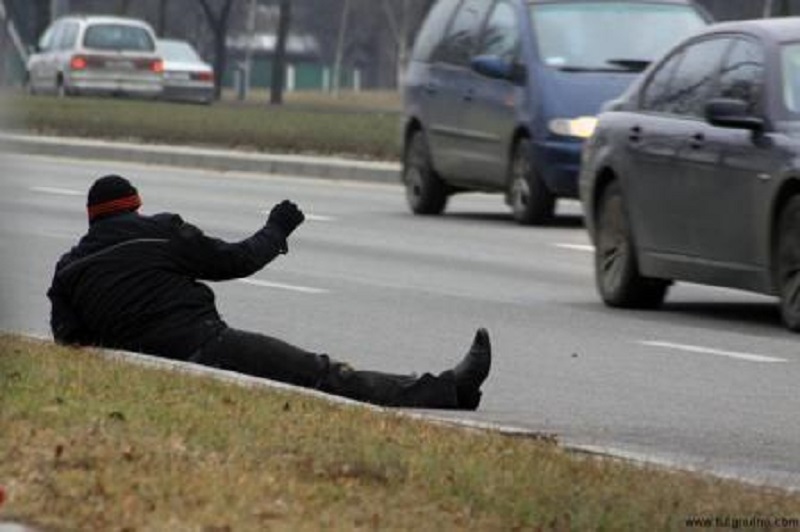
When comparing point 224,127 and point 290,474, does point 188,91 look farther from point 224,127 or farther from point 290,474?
point 290,474

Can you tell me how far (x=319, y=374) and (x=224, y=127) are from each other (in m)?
28.5

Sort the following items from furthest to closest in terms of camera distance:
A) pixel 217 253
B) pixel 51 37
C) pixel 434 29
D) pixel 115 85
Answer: pixel 115 85 → pixel 51 37 → pixel 434 29 → pixel 217 253

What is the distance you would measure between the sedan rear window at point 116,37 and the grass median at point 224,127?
13.3 feet

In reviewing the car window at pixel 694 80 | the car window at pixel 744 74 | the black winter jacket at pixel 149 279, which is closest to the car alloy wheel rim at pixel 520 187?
the car window at pixel 694 80

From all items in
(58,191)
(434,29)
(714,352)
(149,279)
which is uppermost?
(149,279)

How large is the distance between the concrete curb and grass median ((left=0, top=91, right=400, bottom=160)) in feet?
2.44

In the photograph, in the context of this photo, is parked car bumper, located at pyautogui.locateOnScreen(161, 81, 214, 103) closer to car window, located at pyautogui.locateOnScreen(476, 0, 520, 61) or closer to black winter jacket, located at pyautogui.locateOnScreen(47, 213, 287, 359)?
car window, located at pyautogui.locateOnScreen(476, 0, 520, 61)

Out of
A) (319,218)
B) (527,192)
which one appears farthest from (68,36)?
(527,192)

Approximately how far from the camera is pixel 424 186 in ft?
80.3

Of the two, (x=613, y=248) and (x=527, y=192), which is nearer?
(x=613, y=248)

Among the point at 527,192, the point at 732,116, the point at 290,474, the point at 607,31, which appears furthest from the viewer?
the point at 607,31

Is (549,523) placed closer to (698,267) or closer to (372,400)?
(372,400)

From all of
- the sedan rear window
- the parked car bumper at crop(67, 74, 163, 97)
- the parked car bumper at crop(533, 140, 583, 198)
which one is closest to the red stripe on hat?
the parked car bumper at crop(533, 140, 583, 198)

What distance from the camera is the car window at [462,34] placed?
2406 cm
